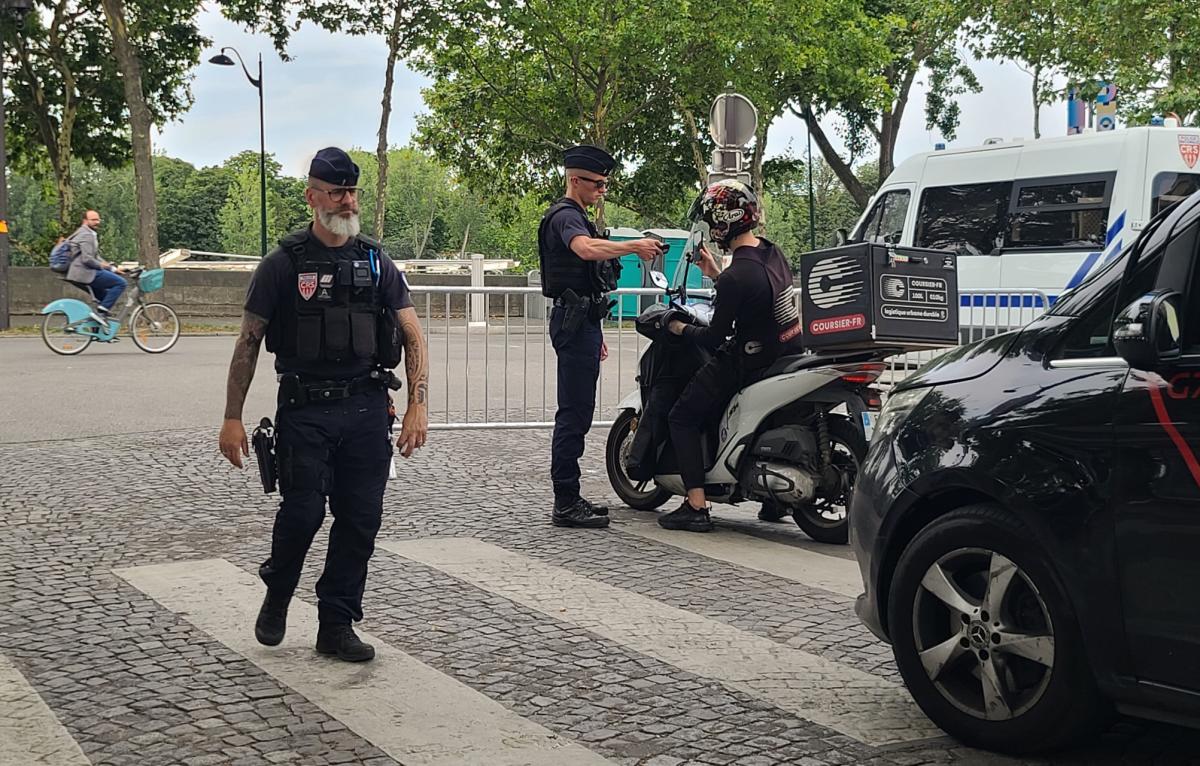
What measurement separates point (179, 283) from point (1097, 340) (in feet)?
91.0

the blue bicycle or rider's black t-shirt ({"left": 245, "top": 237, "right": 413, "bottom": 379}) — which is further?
the blue bicycle

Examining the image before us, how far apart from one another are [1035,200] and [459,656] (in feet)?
46.3

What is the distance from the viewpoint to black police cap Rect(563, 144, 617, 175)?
7.44m

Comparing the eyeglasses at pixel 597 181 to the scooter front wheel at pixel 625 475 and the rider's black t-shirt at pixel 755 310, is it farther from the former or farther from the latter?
the scooter front wheel at pixel 625 475

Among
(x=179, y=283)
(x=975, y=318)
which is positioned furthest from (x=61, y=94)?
(x=975, y=318)

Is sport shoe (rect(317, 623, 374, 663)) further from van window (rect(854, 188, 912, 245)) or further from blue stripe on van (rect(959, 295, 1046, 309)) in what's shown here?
van window (rect(854, 188, 912, 245))

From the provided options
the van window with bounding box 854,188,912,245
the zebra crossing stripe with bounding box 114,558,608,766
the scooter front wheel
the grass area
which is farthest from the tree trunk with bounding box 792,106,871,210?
the zebra crossing stripe with bounding box 114,558,608,766

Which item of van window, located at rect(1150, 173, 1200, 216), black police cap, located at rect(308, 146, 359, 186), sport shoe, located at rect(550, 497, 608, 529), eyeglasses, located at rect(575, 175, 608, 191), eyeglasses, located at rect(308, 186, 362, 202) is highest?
van window, located at rect(1150, 173, 1200, 216)

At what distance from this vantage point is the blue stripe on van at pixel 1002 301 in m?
11.1

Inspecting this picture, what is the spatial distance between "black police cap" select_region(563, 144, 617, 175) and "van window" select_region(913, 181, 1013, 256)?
11081mm

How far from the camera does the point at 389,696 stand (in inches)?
176

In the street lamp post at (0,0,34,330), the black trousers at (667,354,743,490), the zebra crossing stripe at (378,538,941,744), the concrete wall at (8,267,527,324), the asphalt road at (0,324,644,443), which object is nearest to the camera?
the zebra crossing stripe at (378,538,941,744)

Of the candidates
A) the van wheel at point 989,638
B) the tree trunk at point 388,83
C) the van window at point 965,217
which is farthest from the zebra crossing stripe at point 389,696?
the tree trunk at point 388,83

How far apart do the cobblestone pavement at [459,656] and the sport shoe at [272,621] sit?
0.08 m
